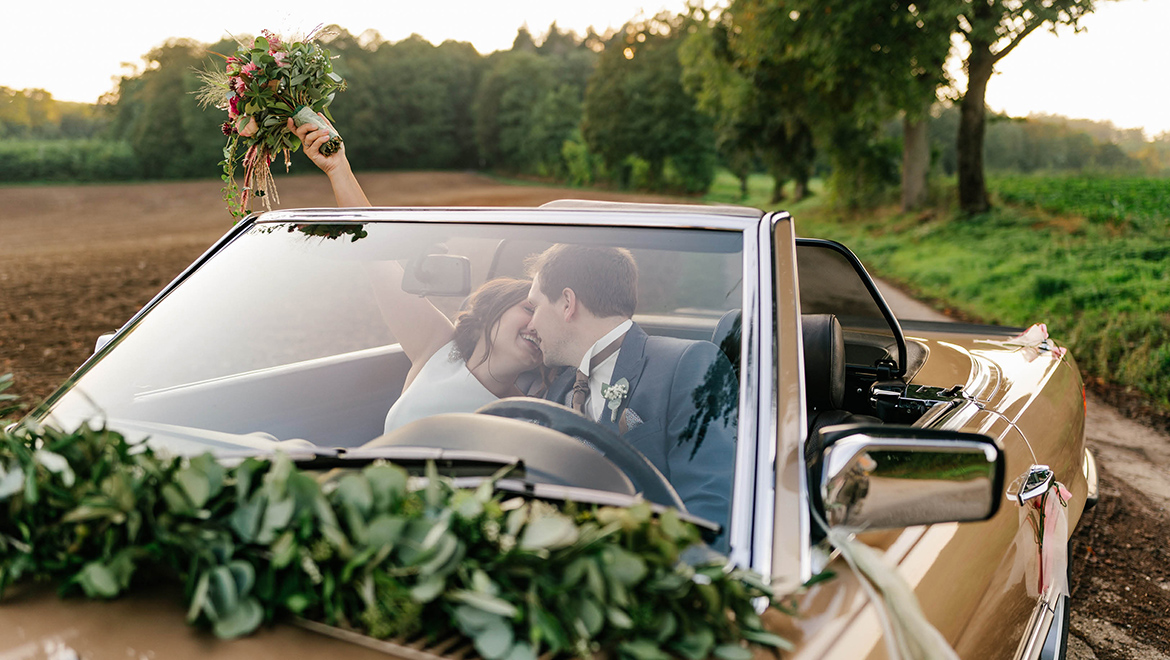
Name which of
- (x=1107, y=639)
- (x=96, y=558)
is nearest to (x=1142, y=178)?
→ (x=1107, y=639)

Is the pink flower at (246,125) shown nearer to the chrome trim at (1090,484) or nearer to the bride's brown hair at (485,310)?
the bride's brown hair at (485,310)

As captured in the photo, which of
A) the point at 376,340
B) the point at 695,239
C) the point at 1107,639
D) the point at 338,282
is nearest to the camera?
the point at 695,239

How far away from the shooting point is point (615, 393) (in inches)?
78.2

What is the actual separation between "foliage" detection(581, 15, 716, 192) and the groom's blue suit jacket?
5799 centimetres

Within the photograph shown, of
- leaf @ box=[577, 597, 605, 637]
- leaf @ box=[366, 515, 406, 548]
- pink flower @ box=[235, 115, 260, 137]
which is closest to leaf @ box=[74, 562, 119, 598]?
leaf @ box=[366, 515, 406, 548]

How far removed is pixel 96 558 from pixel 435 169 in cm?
7963

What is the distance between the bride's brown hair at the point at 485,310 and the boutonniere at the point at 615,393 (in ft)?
1.18

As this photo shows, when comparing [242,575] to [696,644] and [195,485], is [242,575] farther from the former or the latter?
[696,644]

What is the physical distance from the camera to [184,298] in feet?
7.44

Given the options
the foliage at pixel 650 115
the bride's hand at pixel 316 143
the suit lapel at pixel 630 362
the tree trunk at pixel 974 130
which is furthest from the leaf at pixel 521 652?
the foliage at pixel 650 115

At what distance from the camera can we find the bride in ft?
7.23

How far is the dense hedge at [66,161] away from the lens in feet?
159

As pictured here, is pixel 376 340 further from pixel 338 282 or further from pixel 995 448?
pixel 995 448

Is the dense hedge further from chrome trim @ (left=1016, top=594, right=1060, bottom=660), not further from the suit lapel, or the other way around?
chrome trim @ (left=1016, top=594, right=1060, bottom=660)
